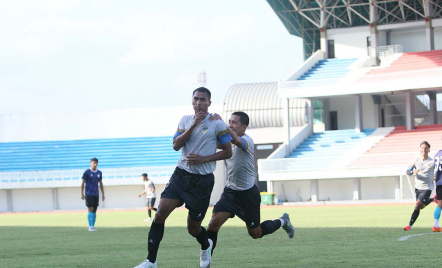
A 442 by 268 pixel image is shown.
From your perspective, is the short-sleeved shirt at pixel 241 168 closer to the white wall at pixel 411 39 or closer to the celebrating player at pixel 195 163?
the celebrating player at pixel 195 163

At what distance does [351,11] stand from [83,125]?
70.6 ft

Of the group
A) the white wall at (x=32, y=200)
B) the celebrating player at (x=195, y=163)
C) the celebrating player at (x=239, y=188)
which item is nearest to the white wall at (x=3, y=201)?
the white wall at (x=32, y=200)

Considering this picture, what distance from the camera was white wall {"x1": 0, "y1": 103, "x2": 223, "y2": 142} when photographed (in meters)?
55.3

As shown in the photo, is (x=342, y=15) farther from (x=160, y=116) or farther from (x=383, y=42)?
(x=160, y=116)

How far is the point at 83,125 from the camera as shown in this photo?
56406 millimetres

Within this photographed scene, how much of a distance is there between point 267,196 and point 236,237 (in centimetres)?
2776

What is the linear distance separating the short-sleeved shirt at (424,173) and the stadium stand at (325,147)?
2829cm

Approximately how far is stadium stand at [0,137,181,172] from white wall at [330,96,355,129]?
38.1ft

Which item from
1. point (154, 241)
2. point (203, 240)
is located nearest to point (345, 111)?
point (203, 240)

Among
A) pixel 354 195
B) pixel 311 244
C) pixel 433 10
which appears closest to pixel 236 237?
pixel 311 244

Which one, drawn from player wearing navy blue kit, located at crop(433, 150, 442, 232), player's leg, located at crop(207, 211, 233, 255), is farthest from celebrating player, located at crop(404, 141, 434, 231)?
player's leg, located at crop(207, 211, 233, 255)

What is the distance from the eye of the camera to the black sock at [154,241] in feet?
28.3

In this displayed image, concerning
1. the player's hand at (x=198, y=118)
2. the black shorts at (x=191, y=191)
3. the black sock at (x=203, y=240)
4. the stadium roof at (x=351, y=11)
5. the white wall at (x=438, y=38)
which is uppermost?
the stadium roof at (x=351, y=11)

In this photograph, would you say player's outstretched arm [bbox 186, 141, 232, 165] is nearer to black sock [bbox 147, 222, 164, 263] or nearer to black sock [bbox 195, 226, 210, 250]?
black sock [bbox 147, 222, 164, 263]
